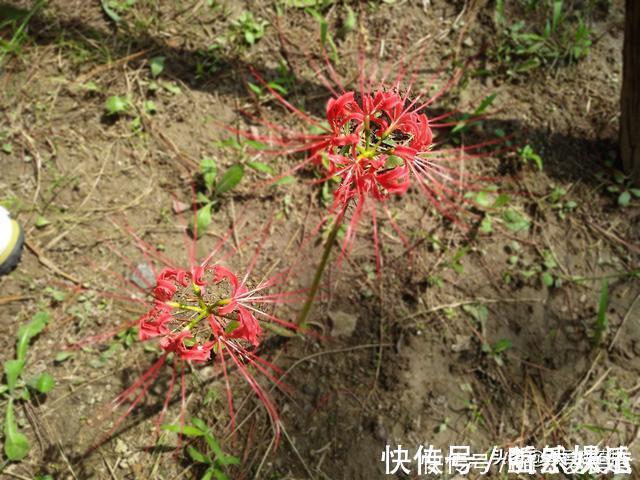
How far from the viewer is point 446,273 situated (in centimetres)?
200

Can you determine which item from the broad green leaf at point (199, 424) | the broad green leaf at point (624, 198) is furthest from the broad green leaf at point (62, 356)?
the broad green leaf at point (624, 198)

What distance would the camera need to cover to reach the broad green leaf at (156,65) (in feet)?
6.95

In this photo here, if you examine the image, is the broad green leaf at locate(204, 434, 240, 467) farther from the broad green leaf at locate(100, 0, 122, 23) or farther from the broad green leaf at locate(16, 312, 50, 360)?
the broad green leaf at locate(100, 0, 122, 23)

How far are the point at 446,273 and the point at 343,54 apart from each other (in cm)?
107

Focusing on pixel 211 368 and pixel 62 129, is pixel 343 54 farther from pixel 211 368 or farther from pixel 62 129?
pixel 211 368

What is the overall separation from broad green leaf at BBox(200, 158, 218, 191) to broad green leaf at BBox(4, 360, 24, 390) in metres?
0.90

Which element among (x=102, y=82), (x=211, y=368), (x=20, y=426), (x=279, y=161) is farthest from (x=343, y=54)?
(x=20, y=426)

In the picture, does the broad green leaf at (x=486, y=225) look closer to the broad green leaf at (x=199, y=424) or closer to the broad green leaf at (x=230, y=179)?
Answer: the broad green leaf at (x=230, y=179)

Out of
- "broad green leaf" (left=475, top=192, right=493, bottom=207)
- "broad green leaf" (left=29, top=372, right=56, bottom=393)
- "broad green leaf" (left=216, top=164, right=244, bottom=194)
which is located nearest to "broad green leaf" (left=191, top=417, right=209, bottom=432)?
"broad green leaf" (left=29, top=372, right=56, bottom=393)

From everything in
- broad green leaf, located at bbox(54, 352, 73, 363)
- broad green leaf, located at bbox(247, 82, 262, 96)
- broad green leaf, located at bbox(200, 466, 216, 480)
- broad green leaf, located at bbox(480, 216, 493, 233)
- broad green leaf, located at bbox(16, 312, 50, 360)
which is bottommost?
broad green leaf, located at bbox(200, 466, 216, 480)

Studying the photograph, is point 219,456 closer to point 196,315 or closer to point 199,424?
point 199,424

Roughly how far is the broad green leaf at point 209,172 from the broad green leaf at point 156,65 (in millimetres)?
464

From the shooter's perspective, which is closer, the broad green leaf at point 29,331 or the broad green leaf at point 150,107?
the broad green leaf at point 29,331

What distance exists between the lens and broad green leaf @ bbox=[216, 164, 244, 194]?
6.33 feet
